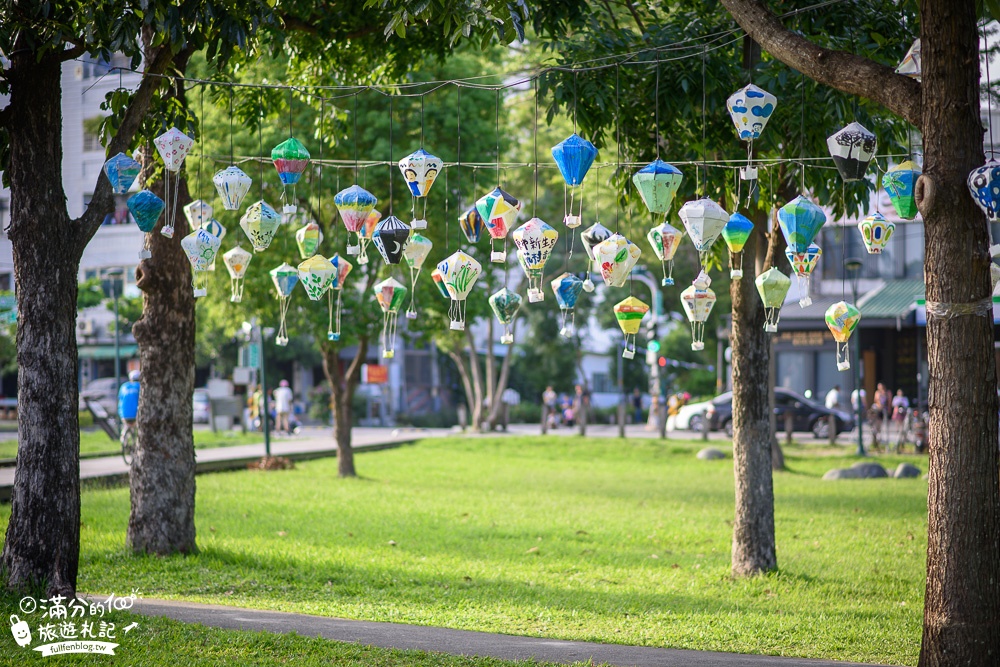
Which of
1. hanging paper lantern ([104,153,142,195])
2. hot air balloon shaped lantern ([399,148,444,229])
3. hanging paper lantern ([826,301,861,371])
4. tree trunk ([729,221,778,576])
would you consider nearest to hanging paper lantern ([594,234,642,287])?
hot air balloon shaped lantern ([399,148,444,229])

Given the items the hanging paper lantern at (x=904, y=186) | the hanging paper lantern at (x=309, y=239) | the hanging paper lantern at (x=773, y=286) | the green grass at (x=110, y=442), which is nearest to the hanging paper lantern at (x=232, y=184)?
the hanging paper lantern at (x=309, y=239)

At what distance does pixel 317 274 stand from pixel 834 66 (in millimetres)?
4463

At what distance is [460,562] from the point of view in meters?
10.6

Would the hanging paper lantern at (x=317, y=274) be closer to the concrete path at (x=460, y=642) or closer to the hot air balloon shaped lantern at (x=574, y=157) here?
the hot air balloon shaped lantern at (x=574, y=157)

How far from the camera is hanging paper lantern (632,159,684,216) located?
7.41 meters

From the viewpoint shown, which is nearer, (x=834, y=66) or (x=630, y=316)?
(x=834, y=66)

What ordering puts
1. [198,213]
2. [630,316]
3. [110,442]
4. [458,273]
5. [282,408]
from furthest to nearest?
[282,408] → [110,442] → [198,213] → [630,316] → [458,273]

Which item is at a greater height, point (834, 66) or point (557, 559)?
point (834, 66)

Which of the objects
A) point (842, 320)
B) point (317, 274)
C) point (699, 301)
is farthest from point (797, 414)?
point (317, 274)

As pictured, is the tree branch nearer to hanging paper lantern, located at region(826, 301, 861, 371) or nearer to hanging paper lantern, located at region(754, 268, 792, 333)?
hanging paper lantern, located at region(754, 268, 792, 333)

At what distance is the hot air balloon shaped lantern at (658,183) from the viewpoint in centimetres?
741

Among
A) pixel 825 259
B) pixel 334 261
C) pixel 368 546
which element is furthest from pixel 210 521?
pixel 825 259

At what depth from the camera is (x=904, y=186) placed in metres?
6.95

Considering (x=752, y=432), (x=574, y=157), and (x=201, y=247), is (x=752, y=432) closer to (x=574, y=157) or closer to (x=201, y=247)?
(x=574, y=157)
